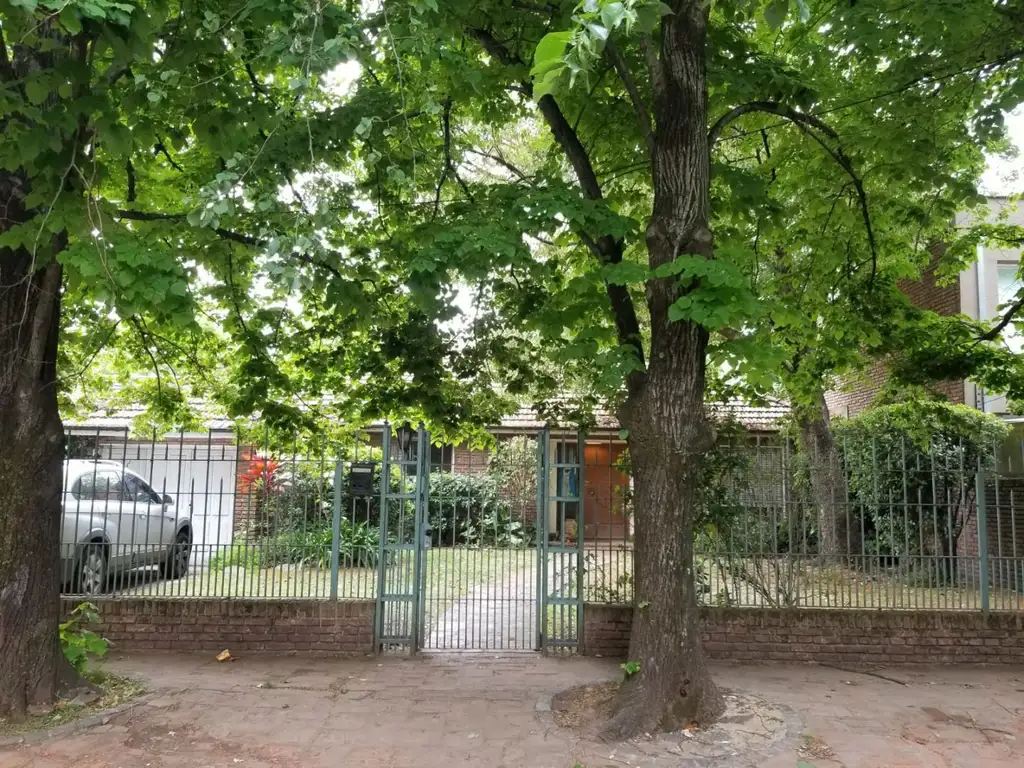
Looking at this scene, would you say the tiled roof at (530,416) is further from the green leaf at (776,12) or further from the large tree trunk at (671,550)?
the green leaf at (776,12)

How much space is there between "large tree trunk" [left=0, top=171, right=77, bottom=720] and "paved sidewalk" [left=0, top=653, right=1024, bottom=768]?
666 millimetres

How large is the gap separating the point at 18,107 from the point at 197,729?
14.8 feet

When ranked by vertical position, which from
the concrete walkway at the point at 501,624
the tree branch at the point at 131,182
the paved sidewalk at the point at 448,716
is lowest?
the paved sidewalk at the point at 448,716

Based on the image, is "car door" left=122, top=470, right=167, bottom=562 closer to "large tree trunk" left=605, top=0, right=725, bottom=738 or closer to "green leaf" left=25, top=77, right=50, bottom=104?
"green leaf" left=25, top=77, right=50, bottom=104

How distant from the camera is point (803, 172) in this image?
8164mm

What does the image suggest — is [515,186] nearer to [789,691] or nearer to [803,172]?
[803,172]

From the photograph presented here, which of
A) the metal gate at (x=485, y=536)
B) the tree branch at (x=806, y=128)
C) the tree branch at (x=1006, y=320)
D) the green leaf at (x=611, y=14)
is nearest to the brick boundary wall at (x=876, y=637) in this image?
the metal gate at (x=485, y=536)

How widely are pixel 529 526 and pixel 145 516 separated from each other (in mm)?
4172

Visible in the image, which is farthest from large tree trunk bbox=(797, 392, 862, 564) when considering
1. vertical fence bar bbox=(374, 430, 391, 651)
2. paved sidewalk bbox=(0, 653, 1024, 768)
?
vertical fence bar bbox=(374, 430, 391, 651)

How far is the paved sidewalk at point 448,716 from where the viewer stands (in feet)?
17.2

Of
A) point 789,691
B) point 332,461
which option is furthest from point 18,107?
point 789,691

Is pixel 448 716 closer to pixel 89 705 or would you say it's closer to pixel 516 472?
pixel 516 472

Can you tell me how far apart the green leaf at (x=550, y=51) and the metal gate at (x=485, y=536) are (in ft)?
18.8

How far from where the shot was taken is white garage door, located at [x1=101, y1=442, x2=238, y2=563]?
25.8 feet
